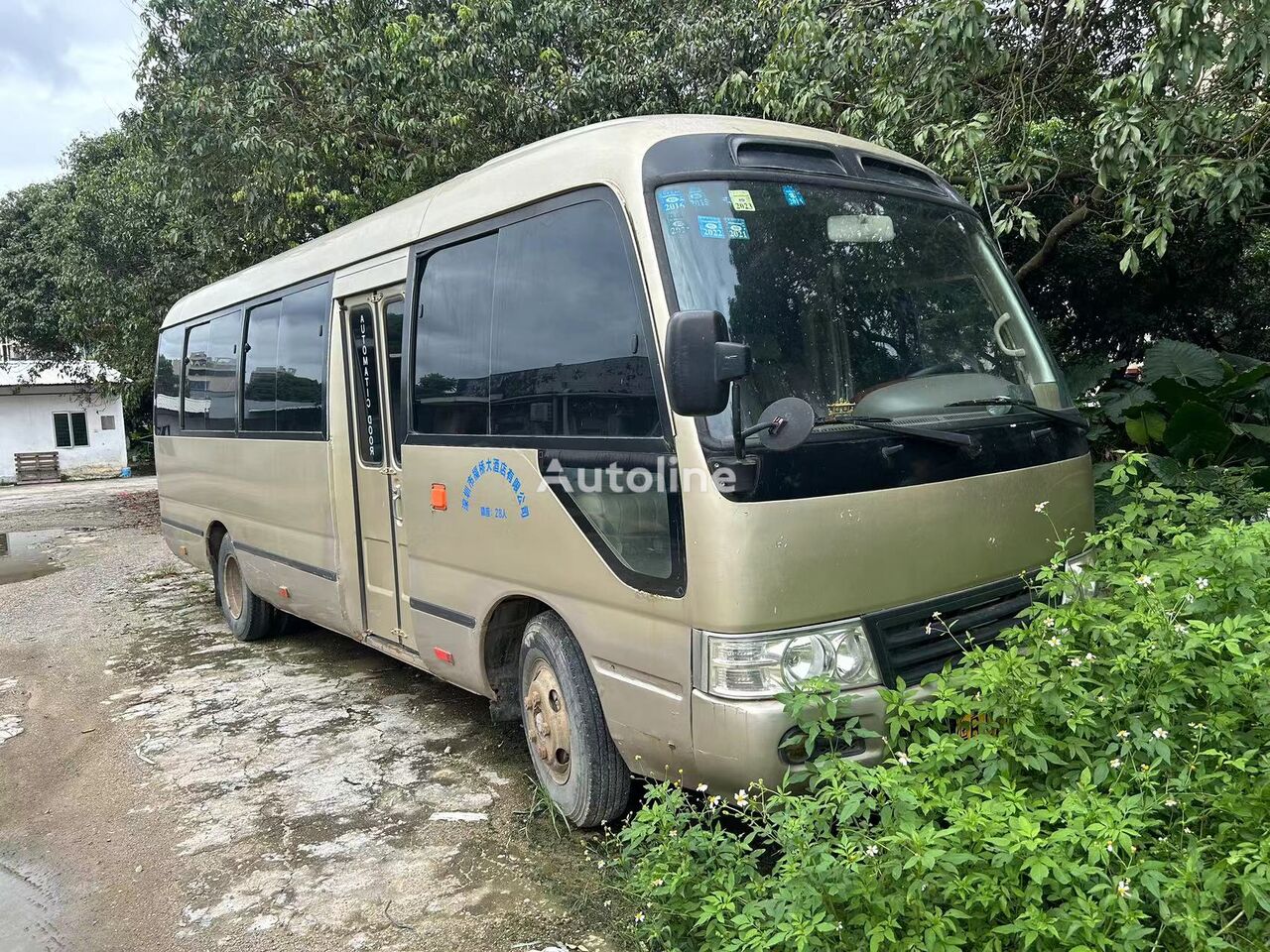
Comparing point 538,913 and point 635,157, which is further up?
point 635,157

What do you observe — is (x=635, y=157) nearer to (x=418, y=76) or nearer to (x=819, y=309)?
(x=819, y=309)

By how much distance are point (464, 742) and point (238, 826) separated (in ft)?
3.87

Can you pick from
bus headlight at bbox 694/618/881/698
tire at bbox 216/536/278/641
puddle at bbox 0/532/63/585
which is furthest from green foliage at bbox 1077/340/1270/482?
puddle at bbox 0/532/63/585

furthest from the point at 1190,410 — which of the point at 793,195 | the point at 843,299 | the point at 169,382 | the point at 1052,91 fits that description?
the point at 169,382

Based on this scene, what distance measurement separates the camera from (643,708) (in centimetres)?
336

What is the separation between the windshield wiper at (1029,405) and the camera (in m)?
3.56

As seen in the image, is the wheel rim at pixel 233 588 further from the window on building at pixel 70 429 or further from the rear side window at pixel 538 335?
the window on building at pixel 70 429

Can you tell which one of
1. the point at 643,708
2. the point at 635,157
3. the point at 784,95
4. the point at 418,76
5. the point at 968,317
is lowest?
the point at 643,708

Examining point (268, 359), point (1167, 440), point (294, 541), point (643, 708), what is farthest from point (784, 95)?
point (643, 708)

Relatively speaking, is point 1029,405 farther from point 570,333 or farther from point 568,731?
point 568,731

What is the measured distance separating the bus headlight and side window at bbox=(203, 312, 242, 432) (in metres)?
5.26

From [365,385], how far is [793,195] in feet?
9.49

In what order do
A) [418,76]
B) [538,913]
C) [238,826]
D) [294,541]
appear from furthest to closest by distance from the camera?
[418,76], [294,541], [238,826], [538,913]

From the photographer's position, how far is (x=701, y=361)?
113 inches
